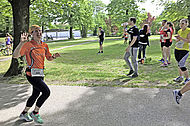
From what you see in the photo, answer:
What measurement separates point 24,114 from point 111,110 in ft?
6.02

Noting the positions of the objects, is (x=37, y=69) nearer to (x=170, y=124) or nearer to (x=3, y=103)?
Answer: (x=3, y=103)

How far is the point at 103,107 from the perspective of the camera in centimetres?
411

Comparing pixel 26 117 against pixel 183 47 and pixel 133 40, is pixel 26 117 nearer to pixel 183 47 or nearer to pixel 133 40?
pixel 133 40

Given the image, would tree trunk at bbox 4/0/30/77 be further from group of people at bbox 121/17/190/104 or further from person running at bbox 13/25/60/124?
group of people at bbox 121/17/190/104

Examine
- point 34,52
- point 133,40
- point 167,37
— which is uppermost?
point 167,37

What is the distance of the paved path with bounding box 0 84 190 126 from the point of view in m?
3.44

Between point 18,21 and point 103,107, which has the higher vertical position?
point 18,21

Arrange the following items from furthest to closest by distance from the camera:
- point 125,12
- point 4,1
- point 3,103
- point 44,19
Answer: point 44,19 → point 125,12 → point 4,1 → point 3,103

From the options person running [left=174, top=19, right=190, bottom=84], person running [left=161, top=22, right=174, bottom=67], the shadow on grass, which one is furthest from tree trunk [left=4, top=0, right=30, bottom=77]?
person running [left=161, top=22, right=174, bottom=67]

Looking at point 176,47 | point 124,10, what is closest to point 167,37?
point 176,47

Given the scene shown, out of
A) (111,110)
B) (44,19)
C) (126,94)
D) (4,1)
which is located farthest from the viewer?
(44,19)

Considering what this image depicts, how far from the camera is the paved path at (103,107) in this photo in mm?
3438

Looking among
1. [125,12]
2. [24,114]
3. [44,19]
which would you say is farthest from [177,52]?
[44,19]

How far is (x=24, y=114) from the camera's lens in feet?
11.7
